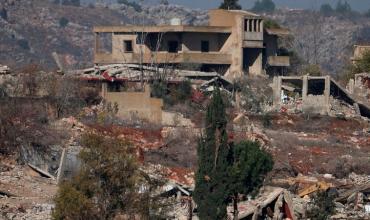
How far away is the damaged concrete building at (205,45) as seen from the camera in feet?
A: 170

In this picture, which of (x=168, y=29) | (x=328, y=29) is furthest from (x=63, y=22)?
(x=168, y=29)

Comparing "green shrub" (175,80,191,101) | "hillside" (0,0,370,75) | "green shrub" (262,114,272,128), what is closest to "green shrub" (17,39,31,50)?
"hillside" (0,0,370,75)

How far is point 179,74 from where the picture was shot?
47.6 m

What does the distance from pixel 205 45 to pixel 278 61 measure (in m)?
3.14

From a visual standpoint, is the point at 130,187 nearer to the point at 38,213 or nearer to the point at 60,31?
the point at 38,213

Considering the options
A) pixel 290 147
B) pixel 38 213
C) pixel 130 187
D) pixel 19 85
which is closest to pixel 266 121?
pixel 290 147

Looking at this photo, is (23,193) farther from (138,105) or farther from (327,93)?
(327,93)

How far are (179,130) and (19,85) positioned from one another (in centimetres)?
684

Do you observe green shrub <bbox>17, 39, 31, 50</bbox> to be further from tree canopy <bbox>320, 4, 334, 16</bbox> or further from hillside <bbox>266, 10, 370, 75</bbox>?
tree canopy <bbox>320, 4, 334, 16</bbox>

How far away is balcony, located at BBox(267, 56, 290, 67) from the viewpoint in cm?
5428

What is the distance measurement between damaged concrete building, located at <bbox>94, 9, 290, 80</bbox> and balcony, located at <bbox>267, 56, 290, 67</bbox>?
35 millimetres

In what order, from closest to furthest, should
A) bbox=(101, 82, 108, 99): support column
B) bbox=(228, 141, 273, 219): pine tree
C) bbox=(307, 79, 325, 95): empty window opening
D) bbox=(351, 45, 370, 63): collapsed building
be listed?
bbox=(228, 141, 273, 219): pine tree
bbox=(101, 82, 108, 99): support column
bbox=(307, 79, 325, 95): empty window opening
bbox=(351, 45, 370, 63): collapsed building

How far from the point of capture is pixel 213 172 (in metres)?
28.2

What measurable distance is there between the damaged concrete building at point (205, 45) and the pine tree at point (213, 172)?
2233cm
